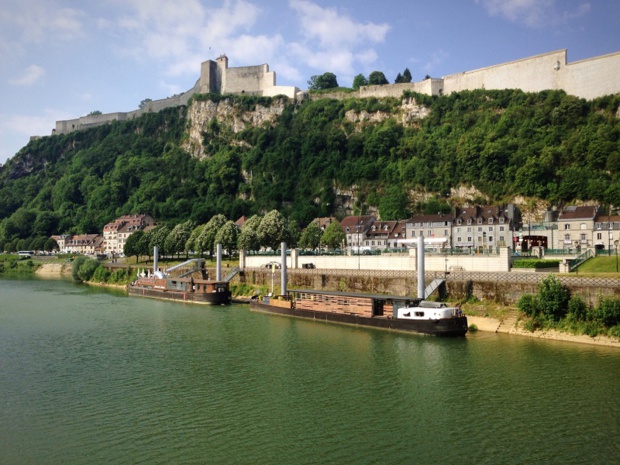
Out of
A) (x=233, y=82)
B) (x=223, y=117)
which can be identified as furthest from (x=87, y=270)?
(x=233, y=82)

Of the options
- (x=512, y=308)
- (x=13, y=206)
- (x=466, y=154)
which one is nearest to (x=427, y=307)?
(x=512, y=308)

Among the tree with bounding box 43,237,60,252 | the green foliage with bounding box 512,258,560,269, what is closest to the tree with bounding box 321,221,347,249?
the green foliage with bounding box 512,258,560,269

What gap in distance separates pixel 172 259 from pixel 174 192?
38.6 m

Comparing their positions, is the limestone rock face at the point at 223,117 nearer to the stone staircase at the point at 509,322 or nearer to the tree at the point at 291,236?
the tree at the point at 291,236

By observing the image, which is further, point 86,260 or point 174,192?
point 174,192

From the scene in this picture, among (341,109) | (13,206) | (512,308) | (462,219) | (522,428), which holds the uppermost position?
(341,109)

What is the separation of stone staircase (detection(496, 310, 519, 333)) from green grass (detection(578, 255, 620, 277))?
5.76 meters

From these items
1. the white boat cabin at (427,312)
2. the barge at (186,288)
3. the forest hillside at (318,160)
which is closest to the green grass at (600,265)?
the white boat cabin at (427,312)

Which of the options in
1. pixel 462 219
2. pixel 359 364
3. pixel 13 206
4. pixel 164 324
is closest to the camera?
pixel 359 364

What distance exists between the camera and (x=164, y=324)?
36219mm

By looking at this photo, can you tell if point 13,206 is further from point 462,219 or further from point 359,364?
point 359,364

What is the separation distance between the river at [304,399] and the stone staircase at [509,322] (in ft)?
2.22

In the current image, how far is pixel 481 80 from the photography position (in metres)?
90.2

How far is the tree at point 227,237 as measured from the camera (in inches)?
2534
